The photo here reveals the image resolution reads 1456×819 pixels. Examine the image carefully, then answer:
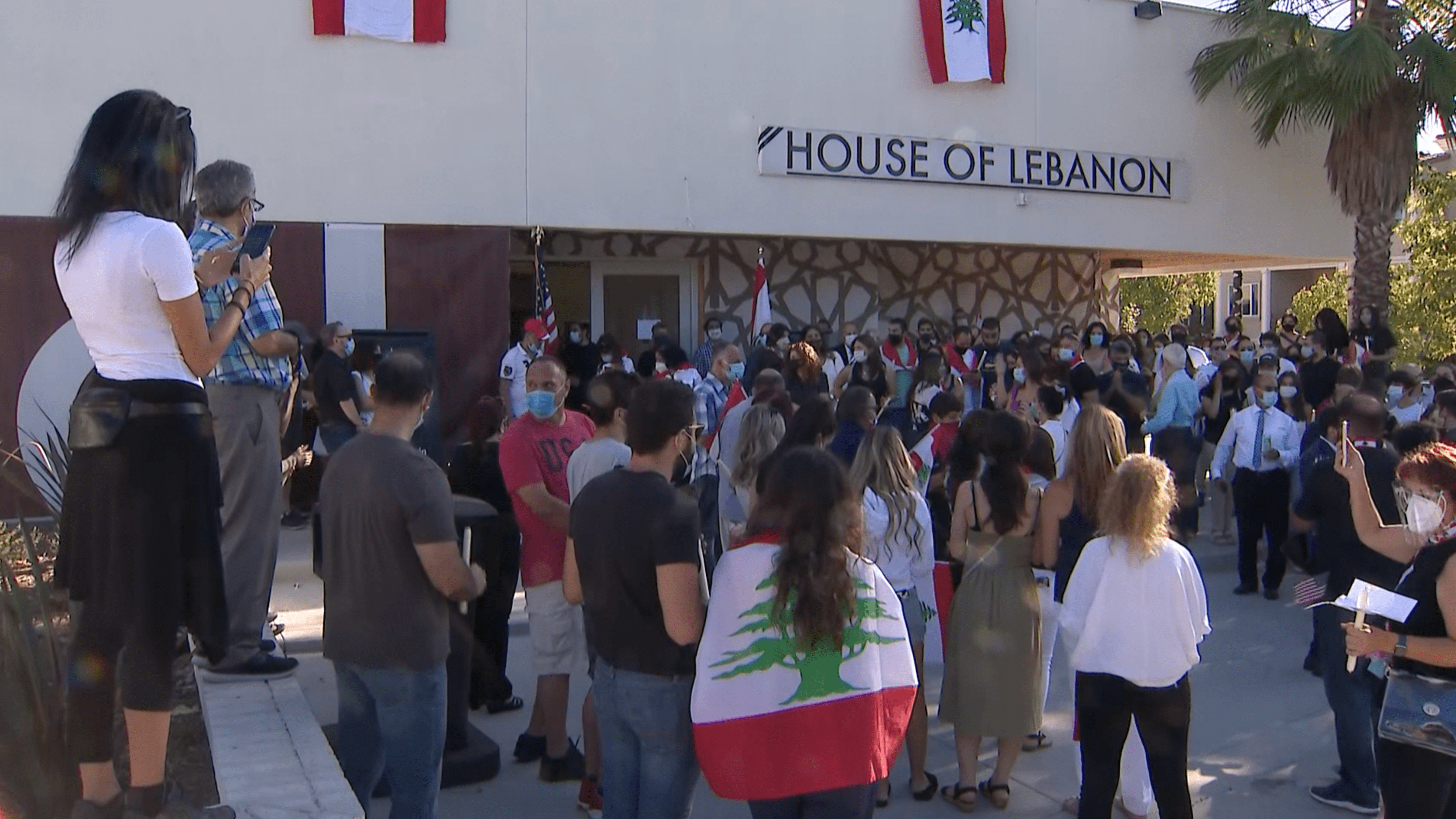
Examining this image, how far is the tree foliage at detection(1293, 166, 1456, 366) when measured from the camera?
16.2 m

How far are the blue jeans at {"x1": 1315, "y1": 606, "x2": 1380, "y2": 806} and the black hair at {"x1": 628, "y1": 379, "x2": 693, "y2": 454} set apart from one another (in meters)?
3.38

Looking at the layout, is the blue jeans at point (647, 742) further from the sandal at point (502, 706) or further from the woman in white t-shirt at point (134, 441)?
the sandal at point (502, 706)

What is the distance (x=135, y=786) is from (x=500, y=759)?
2.45m

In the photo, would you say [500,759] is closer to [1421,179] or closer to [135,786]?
[135,786]

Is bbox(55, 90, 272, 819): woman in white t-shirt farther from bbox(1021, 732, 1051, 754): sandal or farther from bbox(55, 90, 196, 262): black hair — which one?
bbox(1021, 732, 1051, 754): sandal

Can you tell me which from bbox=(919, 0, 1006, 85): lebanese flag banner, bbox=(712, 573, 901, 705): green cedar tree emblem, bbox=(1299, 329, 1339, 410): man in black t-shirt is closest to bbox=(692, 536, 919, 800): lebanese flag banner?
bbox=(712, 573, 901, 705): green cedar tree emblem

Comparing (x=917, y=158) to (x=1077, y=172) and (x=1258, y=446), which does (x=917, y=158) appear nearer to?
(x=1077, y=172)

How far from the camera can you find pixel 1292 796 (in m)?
5.43

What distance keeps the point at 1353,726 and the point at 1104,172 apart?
11.3m

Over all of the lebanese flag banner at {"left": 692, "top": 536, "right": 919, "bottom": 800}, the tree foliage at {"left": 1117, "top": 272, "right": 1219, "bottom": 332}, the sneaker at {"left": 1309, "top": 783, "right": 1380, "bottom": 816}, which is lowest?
the sneaker at {"left": 1309, "top": 783, "right": 1380, "bottom": 816}

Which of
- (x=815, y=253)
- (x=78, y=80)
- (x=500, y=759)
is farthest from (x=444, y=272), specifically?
(x=500, y=759)

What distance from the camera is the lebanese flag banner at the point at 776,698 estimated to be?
318cm

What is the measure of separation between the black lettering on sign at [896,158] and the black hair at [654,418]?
423 inches

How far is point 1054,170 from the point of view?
15.0m
